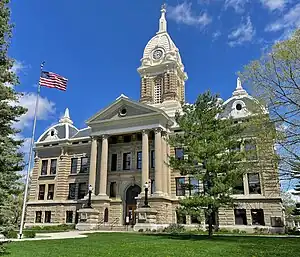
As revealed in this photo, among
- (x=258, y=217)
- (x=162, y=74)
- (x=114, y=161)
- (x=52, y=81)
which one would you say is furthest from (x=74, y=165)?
(x=258, y=217)

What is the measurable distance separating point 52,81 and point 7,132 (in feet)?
54.2

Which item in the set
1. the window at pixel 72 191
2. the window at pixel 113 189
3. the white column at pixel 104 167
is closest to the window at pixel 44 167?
the window at pixel 72 191

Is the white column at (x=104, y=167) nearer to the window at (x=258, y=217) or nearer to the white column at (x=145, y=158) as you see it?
the white column at (x=145, y=158)

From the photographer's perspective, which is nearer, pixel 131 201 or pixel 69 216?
pixel 131 201

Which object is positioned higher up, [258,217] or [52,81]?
[52,81]

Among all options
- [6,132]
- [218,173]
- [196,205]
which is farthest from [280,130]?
[6,132]

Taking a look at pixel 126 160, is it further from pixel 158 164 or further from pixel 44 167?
pixel 44 167

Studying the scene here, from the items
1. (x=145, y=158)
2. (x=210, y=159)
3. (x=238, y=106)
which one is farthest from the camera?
(x=238, y=106)

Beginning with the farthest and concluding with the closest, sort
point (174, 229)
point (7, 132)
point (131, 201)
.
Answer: point (131, 201)
point (174, 229)
point (7, 132)

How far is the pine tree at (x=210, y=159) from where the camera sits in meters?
20.6

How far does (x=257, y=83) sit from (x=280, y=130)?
3.09 metres

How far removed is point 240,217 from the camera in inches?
1391

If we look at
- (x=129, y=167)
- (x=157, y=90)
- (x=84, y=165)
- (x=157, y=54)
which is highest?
(x=157, y=54)

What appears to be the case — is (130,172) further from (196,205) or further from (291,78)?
(291,78)
